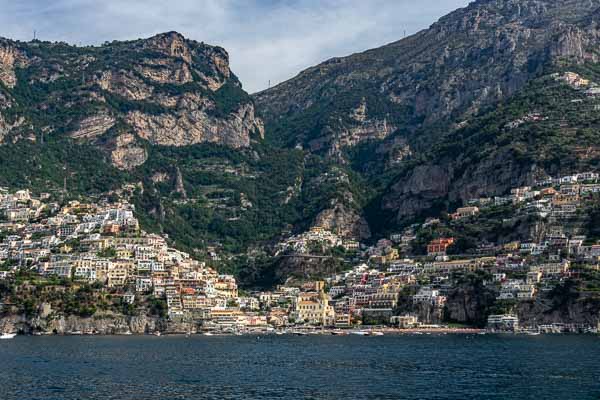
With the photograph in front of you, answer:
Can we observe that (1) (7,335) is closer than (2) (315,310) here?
Yes

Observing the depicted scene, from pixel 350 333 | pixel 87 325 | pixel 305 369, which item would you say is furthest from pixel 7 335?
pixel 305 369

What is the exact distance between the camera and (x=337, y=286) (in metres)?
199

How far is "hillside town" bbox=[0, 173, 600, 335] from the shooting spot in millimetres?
158875

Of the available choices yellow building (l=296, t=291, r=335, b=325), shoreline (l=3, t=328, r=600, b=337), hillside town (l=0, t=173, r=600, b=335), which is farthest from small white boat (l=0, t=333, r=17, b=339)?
yellow building (l=296, t=291, r=335, b=325)

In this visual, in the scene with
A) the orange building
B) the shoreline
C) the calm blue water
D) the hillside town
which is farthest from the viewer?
the orange building

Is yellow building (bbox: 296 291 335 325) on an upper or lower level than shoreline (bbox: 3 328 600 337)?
upper

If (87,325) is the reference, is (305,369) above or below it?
below

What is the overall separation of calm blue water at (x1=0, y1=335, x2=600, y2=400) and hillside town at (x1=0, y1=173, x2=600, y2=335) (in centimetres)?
2025

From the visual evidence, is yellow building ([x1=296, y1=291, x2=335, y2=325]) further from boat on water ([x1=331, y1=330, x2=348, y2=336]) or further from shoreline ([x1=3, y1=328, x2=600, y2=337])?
boat on water ([x1=331, y1=330, x2=348, y2=336])

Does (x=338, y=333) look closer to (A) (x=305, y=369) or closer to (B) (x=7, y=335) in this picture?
(B) (x=7, y=335)

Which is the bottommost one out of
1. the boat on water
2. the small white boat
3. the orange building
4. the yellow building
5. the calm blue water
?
the calm blue water

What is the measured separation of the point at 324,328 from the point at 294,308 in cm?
1170

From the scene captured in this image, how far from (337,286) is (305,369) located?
102 metres

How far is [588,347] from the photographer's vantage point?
379 ft
